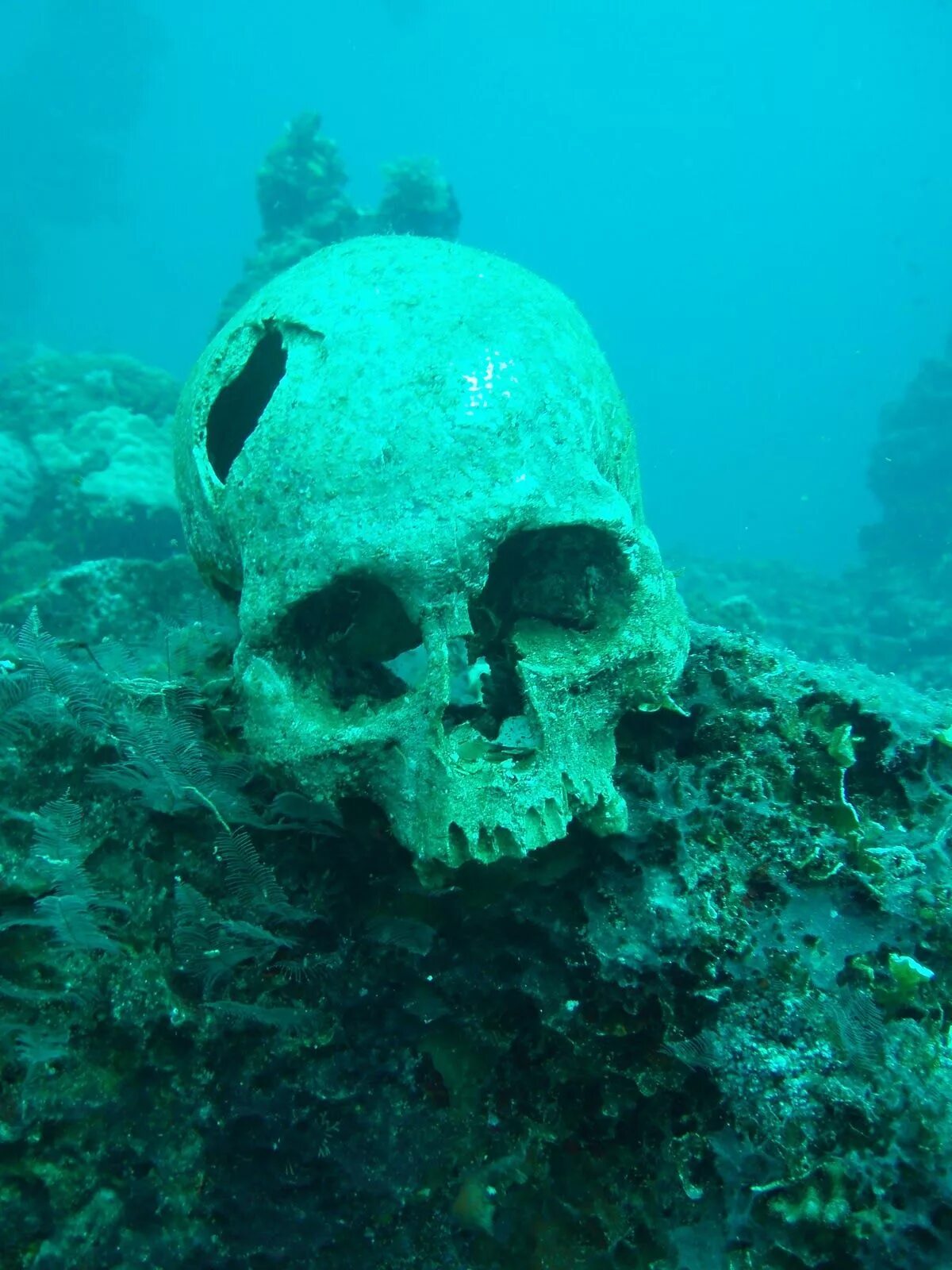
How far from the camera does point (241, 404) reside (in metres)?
3.71

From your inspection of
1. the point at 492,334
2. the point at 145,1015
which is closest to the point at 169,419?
the point at 492,334

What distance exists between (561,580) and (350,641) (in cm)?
91

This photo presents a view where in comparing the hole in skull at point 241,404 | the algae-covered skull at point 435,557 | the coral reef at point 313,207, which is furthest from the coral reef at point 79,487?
the algae-covered skull at point 435,557

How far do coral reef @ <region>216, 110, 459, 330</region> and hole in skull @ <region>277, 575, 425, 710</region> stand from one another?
13.4m

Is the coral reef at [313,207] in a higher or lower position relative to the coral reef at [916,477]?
higher

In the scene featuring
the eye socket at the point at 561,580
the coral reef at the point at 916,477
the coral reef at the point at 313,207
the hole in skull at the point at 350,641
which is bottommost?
the coral reef at the point at 916,477

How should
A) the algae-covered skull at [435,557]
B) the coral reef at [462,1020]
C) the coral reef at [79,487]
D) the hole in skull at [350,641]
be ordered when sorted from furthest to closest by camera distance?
the coral reef at [79,487] → the hole in skull at [350,641] → the algae-covered skull at [435,557] → the coral reef at [462,1020]

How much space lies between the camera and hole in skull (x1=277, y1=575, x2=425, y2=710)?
2781 mm

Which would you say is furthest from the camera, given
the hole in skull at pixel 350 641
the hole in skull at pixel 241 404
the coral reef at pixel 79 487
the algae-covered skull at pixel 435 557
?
the coral reef at pixel 79 487

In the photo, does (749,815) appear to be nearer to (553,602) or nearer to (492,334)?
(553,602)

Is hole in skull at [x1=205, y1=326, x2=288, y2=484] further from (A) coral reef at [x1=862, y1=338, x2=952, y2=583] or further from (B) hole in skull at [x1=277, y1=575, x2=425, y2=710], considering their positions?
(A) coral reef at [x1=862, y1=338, x2=952, y2=583]

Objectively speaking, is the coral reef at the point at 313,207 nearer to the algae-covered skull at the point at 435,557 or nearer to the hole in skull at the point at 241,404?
the hole in skull at the point at 241,404

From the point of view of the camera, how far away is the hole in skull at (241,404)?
3557 millimetres

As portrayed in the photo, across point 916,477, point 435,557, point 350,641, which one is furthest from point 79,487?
point 916,477
